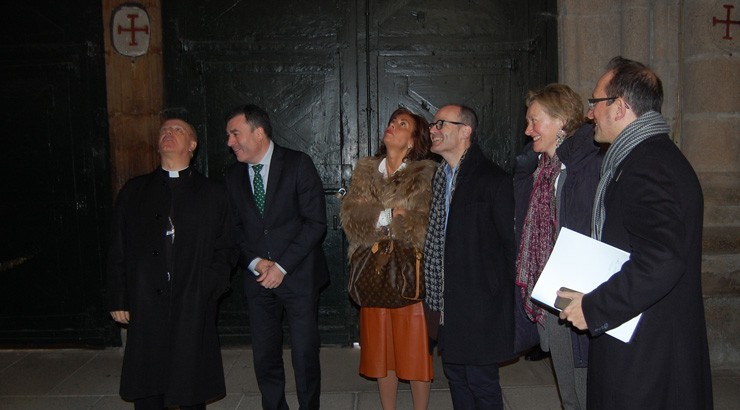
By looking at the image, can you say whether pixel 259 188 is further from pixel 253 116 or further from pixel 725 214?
pixel 725 214

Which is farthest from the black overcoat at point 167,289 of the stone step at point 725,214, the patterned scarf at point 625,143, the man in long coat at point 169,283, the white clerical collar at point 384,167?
the stone step at point 725,214

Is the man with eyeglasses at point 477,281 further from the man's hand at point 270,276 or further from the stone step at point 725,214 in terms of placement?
the stone step at point 725,214

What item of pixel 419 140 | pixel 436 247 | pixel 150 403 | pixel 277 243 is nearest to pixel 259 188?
pixel 277 243

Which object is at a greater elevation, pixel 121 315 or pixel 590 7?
pixel 590 7

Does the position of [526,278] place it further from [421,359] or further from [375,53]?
[375,53]

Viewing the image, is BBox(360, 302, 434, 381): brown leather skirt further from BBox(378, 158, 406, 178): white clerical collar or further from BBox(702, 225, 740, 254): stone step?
BBox(702, 225, 740, 254): stone step

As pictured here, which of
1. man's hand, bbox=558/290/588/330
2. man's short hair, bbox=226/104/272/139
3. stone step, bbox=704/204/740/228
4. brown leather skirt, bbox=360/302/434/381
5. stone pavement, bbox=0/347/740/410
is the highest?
man's short hair, bbox=226/104/272/139

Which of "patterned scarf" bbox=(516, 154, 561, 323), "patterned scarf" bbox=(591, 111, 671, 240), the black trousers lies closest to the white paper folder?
"patterned scarf" bbox=(591, 111, 671, 240)

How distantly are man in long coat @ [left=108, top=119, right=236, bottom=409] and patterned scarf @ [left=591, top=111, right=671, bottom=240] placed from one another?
7.57 feet

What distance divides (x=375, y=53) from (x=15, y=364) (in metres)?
4.21

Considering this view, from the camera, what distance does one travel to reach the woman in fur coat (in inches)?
157

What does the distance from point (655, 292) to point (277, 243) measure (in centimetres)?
243

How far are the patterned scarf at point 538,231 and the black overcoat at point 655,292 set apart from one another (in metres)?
0.79

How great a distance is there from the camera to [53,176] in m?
6.07
